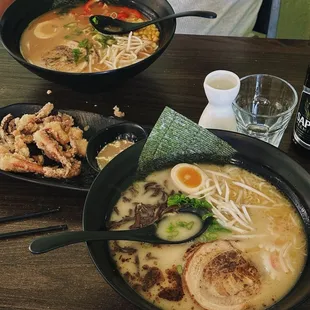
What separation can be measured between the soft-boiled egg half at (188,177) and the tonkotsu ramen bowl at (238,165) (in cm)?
6

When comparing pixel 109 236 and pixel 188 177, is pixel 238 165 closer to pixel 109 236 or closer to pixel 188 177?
pixel 188 177

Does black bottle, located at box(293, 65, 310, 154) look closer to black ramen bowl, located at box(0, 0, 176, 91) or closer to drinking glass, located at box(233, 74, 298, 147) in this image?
drinking glass, located at box(233, 74, 298, 147)

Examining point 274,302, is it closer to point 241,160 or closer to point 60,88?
point 241,160

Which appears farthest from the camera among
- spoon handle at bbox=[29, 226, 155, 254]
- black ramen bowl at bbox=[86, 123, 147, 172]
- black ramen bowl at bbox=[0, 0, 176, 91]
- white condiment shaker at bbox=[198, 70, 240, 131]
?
black ramen bowl at bbox=[0, 0, 176, 91]

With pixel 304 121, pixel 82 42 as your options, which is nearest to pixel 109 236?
pixel 304 121

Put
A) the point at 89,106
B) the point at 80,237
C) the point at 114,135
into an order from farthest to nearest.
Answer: the point at 89,106 < the point at 114,135 < the point at 80,237

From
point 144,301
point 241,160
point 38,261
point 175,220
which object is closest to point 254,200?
point 241,160

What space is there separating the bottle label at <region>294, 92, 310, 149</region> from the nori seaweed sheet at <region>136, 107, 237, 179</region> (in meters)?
0.32

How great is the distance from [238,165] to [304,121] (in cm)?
33

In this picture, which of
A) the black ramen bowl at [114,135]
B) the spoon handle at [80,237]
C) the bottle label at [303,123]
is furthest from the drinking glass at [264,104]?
the spoon handle at [80,237]

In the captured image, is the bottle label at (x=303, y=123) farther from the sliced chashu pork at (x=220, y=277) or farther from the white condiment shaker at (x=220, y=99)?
the sliced chashu pork at (x=220, y=277)

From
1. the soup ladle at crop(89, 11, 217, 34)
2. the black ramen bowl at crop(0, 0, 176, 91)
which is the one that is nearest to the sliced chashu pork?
the black ramen bowl at crop(0, 0, 176, 91)

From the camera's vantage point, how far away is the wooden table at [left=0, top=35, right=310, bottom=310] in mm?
1226

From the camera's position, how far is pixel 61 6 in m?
2.21
